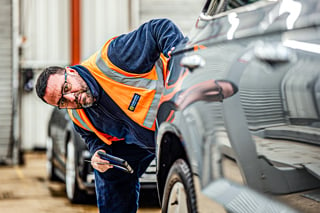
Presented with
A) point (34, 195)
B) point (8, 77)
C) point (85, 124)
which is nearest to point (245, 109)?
point (85, 124)

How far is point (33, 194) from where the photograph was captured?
816 centimetres

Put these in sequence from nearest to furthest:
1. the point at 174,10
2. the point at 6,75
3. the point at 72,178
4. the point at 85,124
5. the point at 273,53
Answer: the point at 273,53
the point at 85,124
the point at 72,178
the point at 6,75
the point at 174,10

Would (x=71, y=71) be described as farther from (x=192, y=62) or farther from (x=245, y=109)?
(x=245, y=109)

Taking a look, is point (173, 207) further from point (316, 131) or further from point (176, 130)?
point (316, 131)

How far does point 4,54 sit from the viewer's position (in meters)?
12.0

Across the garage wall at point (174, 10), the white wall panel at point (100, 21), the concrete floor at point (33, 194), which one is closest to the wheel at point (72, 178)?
the concrete floor at point (33, 194)

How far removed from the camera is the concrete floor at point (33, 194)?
7.05 meters

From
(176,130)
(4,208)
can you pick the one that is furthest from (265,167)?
(4,208)

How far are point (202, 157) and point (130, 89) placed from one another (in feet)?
4.71

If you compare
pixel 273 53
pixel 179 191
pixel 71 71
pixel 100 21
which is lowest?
pixel 100 21

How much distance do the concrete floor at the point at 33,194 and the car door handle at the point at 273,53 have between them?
429 cm

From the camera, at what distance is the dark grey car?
2381 mm

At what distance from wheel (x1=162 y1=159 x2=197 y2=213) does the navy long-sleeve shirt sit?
0.88 metres

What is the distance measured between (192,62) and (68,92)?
1.25 metres
